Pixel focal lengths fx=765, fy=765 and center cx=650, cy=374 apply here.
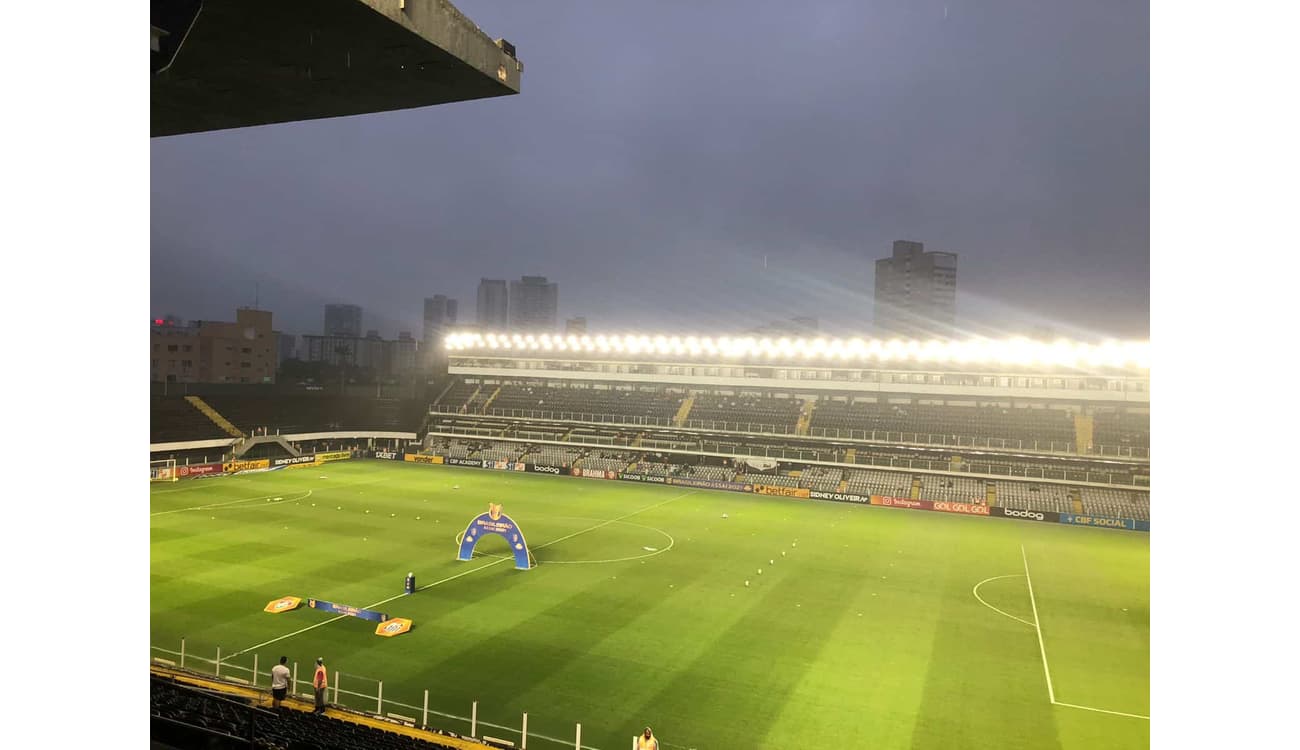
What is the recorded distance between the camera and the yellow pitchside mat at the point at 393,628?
66.4ft

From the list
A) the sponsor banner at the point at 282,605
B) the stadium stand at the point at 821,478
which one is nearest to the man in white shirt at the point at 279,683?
the sponsor banner at the point at 282,605

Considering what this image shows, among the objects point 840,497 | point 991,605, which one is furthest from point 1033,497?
point 991,605

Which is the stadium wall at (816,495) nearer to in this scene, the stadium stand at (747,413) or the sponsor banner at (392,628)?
the stadium stand at (747,413)

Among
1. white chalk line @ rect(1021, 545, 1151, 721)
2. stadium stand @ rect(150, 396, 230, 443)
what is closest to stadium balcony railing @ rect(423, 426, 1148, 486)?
stadium stand @ rect(150, 396, 230, 443)

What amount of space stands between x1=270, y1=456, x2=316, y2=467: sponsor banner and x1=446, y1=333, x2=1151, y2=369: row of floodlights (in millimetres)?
18931

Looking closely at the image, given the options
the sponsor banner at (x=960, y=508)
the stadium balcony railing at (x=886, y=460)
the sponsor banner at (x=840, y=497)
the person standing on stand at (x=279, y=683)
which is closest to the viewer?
the person standing on stand at (x=279, y=683)

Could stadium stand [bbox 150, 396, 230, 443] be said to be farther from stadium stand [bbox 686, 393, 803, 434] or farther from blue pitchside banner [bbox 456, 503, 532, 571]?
stadium stand [bbox 686, 393, 803, 434]

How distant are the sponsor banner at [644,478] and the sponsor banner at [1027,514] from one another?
20.6 m

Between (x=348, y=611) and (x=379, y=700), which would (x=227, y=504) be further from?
(x=379, y=700)
